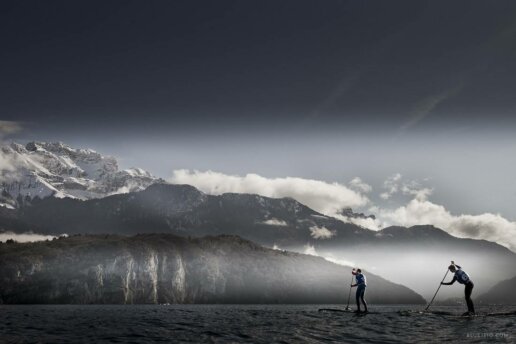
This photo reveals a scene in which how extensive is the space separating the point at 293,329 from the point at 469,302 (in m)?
21.4

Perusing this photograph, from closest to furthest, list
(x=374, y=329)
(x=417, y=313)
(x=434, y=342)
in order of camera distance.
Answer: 1. (x=434, y=342)
2. (x=374, y=329)
3. (x=417, y=313)

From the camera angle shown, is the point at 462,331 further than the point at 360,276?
No

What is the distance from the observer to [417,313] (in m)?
52.3

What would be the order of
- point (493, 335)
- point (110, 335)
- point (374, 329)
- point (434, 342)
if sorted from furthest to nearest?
point (374, 329)
point (110, 335)
point (493, 335)
point (434, 342)

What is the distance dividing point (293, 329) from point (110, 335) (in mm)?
13867

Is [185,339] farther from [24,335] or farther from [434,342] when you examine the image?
[434,342]

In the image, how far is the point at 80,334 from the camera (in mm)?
32281

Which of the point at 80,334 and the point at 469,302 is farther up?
the point at 469,302

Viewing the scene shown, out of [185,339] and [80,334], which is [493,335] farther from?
[80,334]

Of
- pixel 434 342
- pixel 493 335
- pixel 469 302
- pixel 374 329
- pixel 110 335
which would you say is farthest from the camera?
pixel 469 302

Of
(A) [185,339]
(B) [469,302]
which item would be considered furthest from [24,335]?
(B) [469,302]

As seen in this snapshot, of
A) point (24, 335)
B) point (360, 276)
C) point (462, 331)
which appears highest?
point (360, 276)

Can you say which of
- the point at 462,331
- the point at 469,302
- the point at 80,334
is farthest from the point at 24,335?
the point at 469,302

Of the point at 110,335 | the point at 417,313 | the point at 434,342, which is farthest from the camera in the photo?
the point at 417,313
